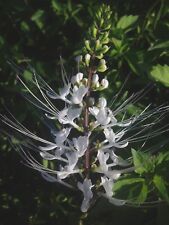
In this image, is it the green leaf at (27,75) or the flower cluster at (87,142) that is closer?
the flower cluster at (87,142)

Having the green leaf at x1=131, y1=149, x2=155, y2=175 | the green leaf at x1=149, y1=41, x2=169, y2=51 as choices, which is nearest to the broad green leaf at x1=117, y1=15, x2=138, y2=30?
the green leaf at x1=149, y1=41, x2=169, y2=51

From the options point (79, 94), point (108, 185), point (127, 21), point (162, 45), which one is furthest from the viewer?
point (127, 21)

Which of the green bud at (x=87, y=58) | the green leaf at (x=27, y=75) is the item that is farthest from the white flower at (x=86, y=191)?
the green leaf at (x=27, y=75)

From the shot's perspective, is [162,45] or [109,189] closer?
[109,189]

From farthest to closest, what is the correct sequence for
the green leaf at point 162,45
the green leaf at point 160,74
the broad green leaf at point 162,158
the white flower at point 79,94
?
the green leaf at point 162,45 < the green leaf at point 160,74 < the broad green leaf at point 162,158 < the white flower at point 79,94

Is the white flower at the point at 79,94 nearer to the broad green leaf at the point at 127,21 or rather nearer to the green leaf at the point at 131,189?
the green leaf at the point at 131,189

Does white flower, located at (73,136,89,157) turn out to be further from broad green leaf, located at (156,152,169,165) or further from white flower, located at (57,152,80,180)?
broad green leaf, located at (156,152,169,165)

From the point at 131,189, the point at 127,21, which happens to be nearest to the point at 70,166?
the point at 131,189

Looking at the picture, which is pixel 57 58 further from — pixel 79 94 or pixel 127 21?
pixel 79 94
